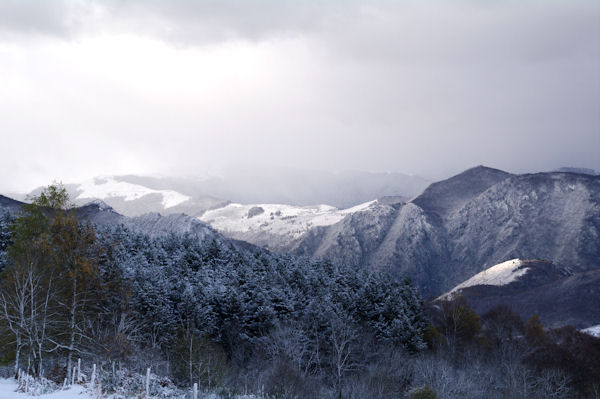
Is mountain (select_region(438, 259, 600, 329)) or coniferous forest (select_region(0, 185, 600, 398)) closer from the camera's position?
coniferous forest (select_region(0, 185, 600, 398))

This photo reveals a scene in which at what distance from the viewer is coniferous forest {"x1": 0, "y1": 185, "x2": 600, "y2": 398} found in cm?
3247

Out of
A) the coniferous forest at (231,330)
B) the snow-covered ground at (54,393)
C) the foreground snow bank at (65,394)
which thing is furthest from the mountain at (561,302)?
the snow-covered ground at (54,393)

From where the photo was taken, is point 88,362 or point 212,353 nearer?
point 88,362

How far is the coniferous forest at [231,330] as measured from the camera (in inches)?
1278

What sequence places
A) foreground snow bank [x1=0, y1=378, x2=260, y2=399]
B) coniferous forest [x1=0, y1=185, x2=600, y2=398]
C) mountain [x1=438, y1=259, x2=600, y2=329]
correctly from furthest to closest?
1. mountain [x1=438, y1=259, x2=600, y2=329]
2. coniferous forest [x1=0, y1=185, x2=600, y2=398]
3. foreground snow bank [x1=0, y1=378, x2=260, y2=399]

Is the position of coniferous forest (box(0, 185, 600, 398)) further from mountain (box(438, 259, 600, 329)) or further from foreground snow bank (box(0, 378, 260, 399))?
mountain (box(438, 259, 600, 329))

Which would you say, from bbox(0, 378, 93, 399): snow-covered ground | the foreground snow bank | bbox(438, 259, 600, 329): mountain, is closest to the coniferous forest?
the foreground snow bank

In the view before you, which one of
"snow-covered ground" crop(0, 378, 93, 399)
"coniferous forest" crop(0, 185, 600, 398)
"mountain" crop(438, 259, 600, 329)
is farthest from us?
"mountain" crop(438, 259, 600, 329)

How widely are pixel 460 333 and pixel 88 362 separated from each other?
62.9 metres

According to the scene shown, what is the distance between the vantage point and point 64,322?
104ft

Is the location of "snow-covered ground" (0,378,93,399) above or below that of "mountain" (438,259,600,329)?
above

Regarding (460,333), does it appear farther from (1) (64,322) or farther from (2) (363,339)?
(1) (64,322)

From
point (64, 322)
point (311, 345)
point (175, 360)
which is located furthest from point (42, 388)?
point (311, 345)

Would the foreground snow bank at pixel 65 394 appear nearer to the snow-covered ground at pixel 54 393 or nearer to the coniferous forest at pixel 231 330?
the snow-covered ground at pixel 54 393
